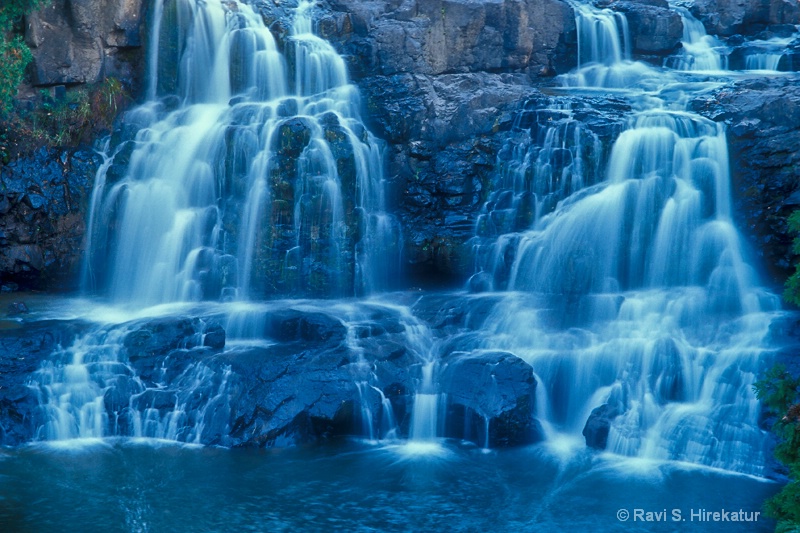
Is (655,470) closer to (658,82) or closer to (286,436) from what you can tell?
(286,436)

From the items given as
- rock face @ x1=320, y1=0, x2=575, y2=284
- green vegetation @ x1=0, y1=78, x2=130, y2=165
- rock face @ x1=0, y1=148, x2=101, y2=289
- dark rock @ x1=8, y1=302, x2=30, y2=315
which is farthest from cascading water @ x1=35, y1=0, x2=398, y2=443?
dark rock @ x1=8, y1=302, x2=30, y2=315

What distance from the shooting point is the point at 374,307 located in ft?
52.8

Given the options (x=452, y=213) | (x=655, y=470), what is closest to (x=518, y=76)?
(x=452, y=213)

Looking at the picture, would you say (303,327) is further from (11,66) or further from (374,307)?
(11,66)

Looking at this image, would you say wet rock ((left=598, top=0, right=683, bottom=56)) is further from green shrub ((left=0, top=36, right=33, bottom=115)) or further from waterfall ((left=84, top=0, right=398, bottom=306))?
green shrub ((left=0, top=36, right=33, bottom=115))

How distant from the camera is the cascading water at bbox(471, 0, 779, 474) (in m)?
12.9

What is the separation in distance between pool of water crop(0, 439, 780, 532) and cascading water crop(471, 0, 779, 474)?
760 millimetres

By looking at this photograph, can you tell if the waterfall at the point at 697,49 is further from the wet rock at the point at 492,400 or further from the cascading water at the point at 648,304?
the wet rock at the point at 492,400

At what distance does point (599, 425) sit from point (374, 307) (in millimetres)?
4914

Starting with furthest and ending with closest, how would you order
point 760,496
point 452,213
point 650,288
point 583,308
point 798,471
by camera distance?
point 452,213 < point 650,288 < point 583,308 < point 760,496 < point 798,471

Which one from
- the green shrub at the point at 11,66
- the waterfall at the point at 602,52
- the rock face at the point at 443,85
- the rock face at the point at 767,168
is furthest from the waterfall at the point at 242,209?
the rock face at the point at 767,168

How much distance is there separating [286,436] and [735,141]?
34.1 ft

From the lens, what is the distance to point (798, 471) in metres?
8.27

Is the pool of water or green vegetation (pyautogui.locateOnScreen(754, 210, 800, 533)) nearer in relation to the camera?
green vegetation (pyautogui.locateOnScreen(754, 210, 800, 533))
